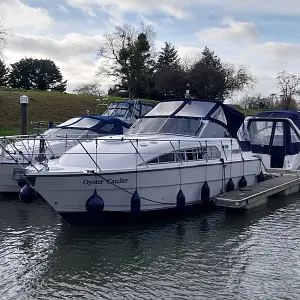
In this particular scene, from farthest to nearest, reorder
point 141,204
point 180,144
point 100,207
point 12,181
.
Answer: point 12,181
point 180,144
point 141,204
point 100,207

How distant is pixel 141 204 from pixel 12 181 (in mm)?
4809

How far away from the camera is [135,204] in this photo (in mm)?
10219

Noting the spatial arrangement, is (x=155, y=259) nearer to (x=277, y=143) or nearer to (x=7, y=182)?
(x=7, y=182)

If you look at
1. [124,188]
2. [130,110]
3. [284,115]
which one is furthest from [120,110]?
[124,188]

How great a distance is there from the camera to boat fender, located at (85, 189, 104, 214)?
9.75m

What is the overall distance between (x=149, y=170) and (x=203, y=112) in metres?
3.53

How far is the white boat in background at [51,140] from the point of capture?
41.1ft

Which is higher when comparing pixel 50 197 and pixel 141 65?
pixel 141 65

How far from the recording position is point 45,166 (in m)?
10.3

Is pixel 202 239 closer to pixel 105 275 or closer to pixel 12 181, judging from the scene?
pixel 105 275

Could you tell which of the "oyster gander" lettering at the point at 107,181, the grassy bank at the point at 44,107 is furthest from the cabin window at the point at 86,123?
the grassy bank at the point at 44,107

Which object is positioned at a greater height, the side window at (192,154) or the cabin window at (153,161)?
the side window at (192,154)

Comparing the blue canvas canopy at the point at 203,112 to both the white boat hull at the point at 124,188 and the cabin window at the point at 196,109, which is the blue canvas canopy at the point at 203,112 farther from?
the white boat hull at the point at 124,188

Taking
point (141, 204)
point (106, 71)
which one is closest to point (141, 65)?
point (106, 71)
